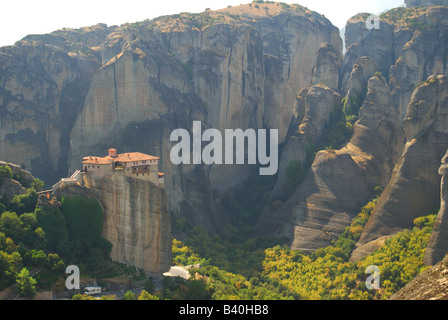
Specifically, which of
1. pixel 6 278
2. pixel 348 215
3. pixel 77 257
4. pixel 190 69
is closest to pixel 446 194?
pixel 348 215

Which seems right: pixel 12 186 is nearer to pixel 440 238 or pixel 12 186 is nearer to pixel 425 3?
pixel 440 238

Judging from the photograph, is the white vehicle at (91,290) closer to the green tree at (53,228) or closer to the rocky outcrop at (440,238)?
the green tree at (53,228)

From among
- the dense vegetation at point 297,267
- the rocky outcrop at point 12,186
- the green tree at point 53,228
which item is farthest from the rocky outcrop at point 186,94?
the green tree at point 53,228

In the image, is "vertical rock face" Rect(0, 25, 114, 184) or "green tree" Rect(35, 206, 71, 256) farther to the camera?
"vertical rock face" Rect(0, 25, 114, 184)

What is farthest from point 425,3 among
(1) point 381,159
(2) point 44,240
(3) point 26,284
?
(3) point 26,284

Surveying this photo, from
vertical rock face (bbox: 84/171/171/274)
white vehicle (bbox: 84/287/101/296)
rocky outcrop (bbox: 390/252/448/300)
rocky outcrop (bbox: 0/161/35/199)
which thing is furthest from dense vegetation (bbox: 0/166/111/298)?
rocky outcrop (bbox: 390/252/448/300)
